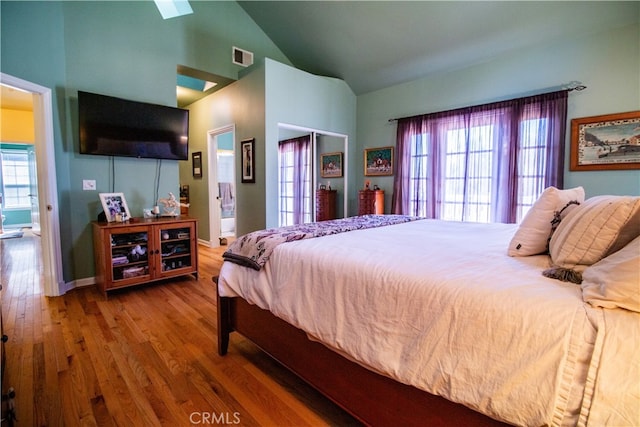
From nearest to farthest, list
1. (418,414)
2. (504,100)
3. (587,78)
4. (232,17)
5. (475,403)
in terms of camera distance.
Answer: (475,403) < (418,414) < (587,78) < (504,100) < (232,17)

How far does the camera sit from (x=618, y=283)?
770mm

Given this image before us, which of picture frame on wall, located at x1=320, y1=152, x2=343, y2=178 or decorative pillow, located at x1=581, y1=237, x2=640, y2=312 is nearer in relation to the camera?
decorative pillow, located at x1=581, y1=237, x2=640, y2=312

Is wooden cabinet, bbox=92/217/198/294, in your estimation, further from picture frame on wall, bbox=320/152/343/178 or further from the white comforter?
picture frame on wall, bbox=320/152/343/178

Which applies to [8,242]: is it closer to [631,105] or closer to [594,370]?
[594,370]

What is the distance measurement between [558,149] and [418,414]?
11.7 feet

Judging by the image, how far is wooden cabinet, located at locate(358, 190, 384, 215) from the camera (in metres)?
4.75

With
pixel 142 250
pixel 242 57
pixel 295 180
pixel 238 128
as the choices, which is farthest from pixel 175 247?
pixel 242 57

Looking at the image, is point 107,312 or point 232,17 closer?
point 107,312

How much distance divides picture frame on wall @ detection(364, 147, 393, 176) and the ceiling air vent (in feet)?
7.76

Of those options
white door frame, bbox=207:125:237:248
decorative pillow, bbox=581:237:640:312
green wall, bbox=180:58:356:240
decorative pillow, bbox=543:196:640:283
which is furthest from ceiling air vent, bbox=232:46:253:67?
decorative pillow, bbox=581:237:640:312

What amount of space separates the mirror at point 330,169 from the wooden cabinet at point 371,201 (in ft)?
1.32

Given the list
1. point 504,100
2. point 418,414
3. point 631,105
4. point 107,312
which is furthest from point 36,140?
point 631,105

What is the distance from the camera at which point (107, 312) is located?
2629mm

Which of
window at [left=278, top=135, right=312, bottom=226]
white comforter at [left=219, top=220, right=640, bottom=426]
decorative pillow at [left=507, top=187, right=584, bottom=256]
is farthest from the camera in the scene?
window at [left=278, top=135, right=312, bottom=226]
